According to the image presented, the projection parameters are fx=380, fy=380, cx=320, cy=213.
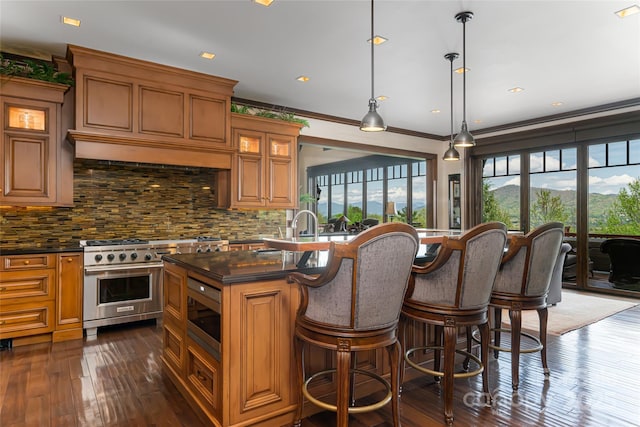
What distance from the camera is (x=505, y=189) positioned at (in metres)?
7.32

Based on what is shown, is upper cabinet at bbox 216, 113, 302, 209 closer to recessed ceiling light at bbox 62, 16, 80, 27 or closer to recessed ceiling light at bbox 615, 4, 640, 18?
recessed ceiling light at bbox 62, 16, 80, 27

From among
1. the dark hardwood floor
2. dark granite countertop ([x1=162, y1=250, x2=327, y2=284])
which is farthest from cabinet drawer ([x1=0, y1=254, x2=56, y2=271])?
dark granite countertop ([x1=162, y1=250, x2=327, y2=284])

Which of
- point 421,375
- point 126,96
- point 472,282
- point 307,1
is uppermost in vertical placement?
point 307,1

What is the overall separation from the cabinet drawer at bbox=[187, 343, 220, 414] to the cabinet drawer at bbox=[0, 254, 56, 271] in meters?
2.14

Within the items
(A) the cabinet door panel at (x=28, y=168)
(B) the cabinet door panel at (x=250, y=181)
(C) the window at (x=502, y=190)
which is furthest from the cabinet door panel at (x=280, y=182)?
(C) the window at (x=502, y=190)

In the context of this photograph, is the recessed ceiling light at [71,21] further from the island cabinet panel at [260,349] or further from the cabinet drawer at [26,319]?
the island cabinet panel at [260,349]

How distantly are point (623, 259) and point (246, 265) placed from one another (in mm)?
6116

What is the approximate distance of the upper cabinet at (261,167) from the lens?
4.93 metres

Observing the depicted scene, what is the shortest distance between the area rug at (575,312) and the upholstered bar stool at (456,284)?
231cm

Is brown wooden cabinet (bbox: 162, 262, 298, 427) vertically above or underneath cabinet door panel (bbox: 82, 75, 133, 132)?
underneath

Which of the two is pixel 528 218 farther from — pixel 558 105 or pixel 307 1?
pixel 307 1

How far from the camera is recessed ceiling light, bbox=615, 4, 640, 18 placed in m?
3.07

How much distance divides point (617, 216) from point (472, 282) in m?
5.35

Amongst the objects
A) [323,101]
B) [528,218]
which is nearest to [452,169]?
[528,218]
